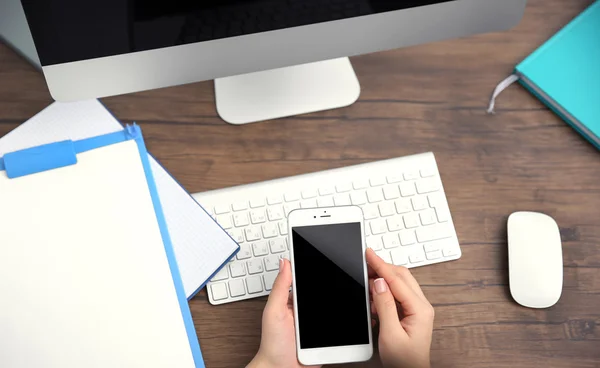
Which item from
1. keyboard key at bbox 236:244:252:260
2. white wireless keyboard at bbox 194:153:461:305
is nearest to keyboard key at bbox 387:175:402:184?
white wireless keyboard at bbox 194:153:461:305

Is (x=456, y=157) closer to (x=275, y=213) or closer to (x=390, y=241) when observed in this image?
(x=390, y=241)

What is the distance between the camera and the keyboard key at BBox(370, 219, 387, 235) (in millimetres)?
755

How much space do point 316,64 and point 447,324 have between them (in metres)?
0.40

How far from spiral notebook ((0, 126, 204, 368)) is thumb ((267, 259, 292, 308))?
0.33 feet

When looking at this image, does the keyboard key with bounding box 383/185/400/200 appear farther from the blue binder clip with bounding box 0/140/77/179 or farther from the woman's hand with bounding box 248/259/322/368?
the blue binder clip with bounding box 0/140/77/179

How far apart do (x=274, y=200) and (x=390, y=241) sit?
0.52ft

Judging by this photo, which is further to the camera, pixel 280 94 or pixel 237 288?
pixel 280 94

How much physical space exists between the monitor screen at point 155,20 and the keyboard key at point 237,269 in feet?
0.90

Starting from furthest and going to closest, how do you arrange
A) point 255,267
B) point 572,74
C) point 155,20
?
point 572,74
point 255,267
point 155,20

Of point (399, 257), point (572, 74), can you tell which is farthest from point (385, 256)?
point (572, 74)

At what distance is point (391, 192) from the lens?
2.55 ft

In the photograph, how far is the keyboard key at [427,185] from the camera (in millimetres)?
779

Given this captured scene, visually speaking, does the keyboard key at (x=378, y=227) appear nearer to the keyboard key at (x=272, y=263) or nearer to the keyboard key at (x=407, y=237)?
the keyboard key at (x=407, y=237)

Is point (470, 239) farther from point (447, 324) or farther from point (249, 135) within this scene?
point (249, 135)
